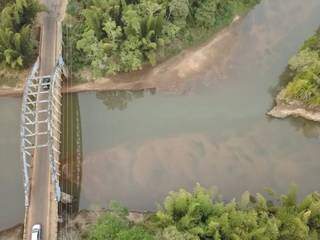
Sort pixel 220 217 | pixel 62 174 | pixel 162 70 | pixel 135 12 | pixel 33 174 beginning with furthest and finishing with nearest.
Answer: pixel 162 70 < pixel 135 12 < pixel 62 174 < pixel 33 174 < pixel 220 217

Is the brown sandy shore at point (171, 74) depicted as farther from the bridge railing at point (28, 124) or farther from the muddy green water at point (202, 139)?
the bridge railing at point (28, 124)

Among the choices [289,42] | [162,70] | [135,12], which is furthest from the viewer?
[289,42]

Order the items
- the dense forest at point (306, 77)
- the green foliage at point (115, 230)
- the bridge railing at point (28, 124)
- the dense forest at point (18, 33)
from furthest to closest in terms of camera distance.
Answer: the dense forest at point (306, 77) → the dense forest at point (18, 33) → the bridge railing at point (28, 124) → the green foliage at point (115, 230)

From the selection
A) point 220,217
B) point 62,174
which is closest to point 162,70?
point 62,174

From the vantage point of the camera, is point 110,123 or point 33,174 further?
point 110,123

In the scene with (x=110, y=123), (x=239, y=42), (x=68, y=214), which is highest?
(x=239, y=42)

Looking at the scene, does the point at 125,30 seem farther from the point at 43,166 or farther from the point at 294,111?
the point at 294,111

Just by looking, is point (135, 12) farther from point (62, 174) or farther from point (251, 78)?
point (62, 174)

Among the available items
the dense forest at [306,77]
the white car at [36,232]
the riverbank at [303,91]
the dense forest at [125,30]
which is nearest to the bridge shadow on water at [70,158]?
the white car at [36,232]
